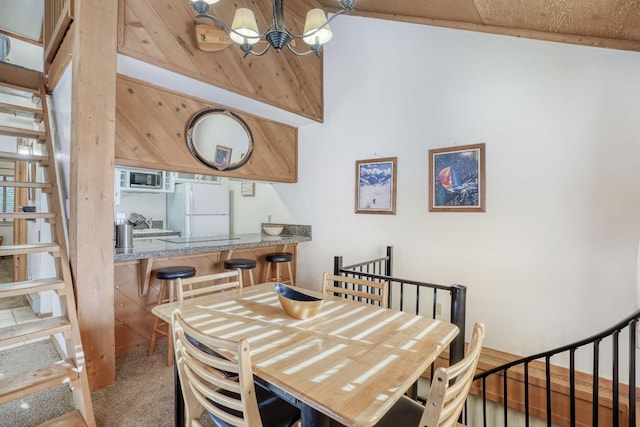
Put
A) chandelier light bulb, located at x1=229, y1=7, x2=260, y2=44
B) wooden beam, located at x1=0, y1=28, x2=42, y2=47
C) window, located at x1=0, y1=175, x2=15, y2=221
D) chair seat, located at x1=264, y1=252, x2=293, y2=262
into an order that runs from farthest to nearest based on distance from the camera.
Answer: window, located at x1=0, y1=175, x2=15, y2=221
wooden beam, located at x1=0, y1=28, x2=42, y2=47
chair seat, located at x1=264, y1=252, x2=293, y2=262
chandelier light bulb, located at x1=229, y1=7, x2=260, y2=44

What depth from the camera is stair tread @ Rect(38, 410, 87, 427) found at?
1.77 metres

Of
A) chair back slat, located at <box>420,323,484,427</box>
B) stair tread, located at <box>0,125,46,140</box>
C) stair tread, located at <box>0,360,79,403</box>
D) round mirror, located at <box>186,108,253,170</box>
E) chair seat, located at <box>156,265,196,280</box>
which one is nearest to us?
chair back slat, located at <box>420,323,484,427</box>

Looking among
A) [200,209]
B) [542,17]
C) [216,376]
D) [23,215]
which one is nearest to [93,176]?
[23,215]

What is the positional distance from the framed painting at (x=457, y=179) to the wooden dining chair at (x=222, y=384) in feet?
7.42

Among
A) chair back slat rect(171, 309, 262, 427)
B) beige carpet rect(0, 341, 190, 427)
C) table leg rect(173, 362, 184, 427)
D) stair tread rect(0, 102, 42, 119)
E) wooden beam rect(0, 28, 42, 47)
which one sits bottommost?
beige carpet rect(0, 341, 190, 427)

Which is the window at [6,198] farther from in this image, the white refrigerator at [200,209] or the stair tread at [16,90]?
the stair tread at [16,90]

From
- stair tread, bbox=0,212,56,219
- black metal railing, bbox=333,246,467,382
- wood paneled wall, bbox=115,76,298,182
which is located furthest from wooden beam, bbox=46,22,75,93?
Result: black metal railing, bbox=333,246,467,382

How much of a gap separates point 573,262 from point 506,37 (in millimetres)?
1950

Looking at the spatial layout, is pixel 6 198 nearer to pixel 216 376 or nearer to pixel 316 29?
Answer: pixel 316 29

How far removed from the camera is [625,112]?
7.07ft

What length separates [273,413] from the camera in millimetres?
1335

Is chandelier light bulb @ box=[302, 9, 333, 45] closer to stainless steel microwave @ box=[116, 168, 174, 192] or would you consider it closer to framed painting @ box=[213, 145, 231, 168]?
framed painting @ box=[213, 145, 231, 168]

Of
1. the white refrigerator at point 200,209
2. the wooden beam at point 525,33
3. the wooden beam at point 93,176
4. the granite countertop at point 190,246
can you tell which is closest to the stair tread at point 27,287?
the wooden beam at point 93,176

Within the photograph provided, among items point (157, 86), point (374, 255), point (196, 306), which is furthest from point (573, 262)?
point (157, 86)
